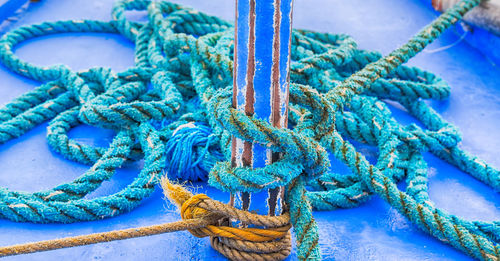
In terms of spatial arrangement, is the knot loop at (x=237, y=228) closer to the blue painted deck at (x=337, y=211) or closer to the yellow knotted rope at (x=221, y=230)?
the yellow knotted rope at (x=221, y=230)

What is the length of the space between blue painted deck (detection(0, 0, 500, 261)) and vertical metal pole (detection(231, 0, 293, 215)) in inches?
13.6

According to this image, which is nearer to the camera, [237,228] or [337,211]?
[237,228]

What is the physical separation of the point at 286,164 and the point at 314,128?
0.15 metres

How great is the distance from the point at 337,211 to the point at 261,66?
61 cm

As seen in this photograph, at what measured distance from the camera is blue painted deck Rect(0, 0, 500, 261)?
4.47ft

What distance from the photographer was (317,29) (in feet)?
8.67

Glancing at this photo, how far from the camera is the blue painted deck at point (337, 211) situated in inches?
53.6

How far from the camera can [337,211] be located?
1.51 meters

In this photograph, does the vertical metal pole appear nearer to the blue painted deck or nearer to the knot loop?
the knot loop

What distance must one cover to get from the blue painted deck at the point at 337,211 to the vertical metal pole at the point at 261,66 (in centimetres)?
34

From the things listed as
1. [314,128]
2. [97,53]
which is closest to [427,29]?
[314,128]

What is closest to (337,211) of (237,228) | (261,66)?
(237,228)

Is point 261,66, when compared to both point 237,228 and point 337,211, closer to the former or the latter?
point 237,228

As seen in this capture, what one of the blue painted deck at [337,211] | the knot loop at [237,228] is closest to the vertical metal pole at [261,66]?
the knot loop at [237,228]
